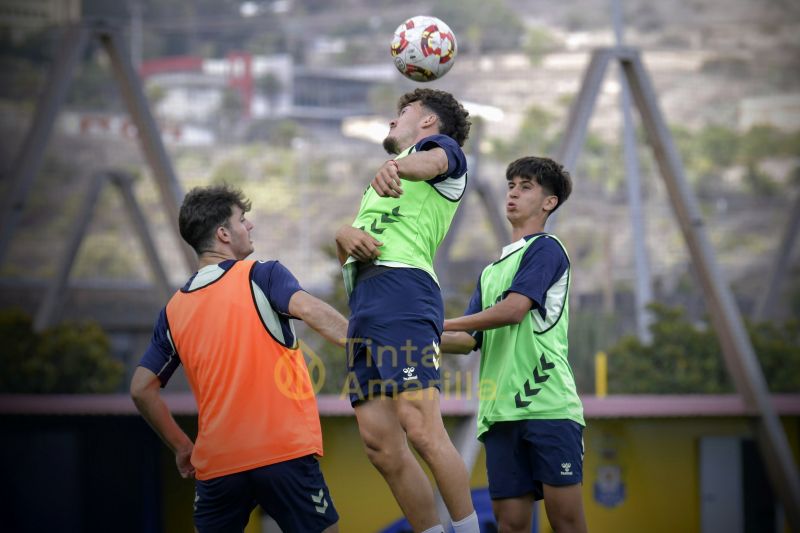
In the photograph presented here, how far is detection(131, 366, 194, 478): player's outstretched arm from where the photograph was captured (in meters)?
5.19

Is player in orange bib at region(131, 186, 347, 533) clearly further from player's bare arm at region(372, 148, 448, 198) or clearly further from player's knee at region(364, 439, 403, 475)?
player's bare arm at region(372, 148, 448, 198)

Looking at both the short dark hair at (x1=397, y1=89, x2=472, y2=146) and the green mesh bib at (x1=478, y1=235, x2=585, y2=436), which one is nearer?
the short dark hair at (x1=397, y1=89, x2=472, y2=146)

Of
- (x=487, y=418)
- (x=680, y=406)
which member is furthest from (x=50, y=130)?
(x=487, y=418)

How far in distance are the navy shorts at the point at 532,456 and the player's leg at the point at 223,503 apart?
1253 millimetres

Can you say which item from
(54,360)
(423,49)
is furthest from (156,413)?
(54,360)

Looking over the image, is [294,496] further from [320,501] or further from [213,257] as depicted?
[213,257]

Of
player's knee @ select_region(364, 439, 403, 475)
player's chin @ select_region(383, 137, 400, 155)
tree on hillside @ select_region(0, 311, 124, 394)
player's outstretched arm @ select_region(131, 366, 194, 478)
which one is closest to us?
player's knee @ select_region(364, 439, 403, 475)

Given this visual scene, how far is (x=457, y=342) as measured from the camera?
18.9 feet

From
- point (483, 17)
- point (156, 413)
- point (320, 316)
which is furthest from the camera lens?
point (483, 17)

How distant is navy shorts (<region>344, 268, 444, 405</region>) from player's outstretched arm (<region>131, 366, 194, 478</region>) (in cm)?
88

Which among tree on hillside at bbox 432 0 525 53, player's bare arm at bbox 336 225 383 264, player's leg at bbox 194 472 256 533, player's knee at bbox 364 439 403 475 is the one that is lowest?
player's leg at bbox 194 472 256 533

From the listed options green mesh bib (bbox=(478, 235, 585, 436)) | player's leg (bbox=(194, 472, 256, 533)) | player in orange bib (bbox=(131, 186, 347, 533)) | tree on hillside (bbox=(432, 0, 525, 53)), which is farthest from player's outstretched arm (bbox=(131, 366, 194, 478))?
tree on hillside (bbox=(432, 0, 525, 53))

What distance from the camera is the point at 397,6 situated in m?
86.2

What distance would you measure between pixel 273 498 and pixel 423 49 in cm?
243
